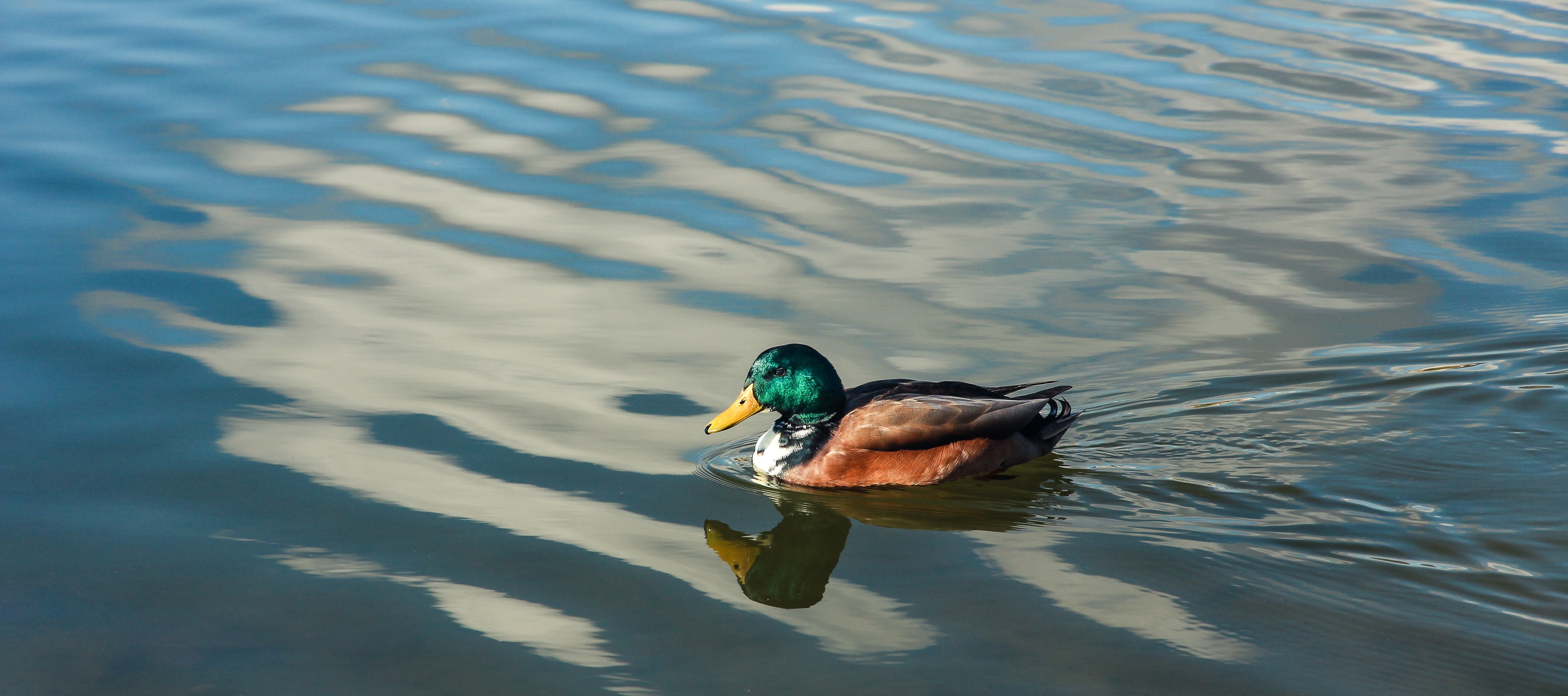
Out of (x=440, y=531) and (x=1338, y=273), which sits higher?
(x=1338, y=273)

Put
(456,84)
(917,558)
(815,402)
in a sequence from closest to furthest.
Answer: (917,558) → (815,402) → (456,84)

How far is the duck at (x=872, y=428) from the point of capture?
6547mm

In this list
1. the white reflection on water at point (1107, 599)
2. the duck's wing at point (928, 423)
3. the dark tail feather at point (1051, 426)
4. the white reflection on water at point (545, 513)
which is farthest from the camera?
the dark tail feather at point (1051, 426)

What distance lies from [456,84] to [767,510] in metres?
8.34

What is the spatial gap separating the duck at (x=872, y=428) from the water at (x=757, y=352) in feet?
0.50

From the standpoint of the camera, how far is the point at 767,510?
6312 mm

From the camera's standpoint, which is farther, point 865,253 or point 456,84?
point 456,84

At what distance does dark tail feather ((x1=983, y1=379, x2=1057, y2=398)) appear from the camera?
677 cm

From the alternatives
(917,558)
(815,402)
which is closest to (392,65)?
(815,402)

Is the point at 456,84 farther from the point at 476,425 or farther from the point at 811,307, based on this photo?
the point at 476,425

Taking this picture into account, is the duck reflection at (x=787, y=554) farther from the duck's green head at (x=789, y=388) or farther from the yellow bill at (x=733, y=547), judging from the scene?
the duck's green head at (x=789, y=388)

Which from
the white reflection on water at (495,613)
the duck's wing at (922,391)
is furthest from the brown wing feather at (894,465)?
the white reflection on water at (495,613)

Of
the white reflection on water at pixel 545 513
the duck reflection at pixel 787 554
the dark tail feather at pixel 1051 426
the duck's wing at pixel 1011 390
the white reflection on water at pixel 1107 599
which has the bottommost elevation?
the duck reflection at pixel 787 554

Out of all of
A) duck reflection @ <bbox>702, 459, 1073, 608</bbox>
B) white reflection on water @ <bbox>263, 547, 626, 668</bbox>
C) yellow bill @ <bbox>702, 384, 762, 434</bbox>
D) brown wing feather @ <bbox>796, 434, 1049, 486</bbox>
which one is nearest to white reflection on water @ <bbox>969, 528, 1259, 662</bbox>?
duck reflection @ <bbox>702, 459, 1073, 608</bbox>
